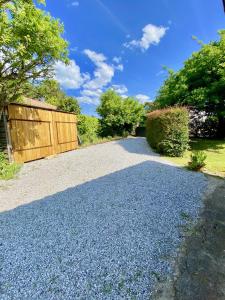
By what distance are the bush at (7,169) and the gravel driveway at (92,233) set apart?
99 centimetres

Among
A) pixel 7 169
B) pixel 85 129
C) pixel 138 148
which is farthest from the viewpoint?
pixel 85 129

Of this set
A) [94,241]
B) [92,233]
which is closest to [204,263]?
[94,241]

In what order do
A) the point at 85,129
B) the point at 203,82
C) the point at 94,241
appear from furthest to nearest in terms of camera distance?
1. the point at 85,129
2. the point at 203,82
3. the point at 94,241

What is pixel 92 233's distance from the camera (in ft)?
10.0

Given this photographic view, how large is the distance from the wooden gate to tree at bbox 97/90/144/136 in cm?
897

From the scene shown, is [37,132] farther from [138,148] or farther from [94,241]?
[94,241]

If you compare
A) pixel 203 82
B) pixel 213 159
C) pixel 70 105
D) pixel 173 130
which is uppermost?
pixel 70 105

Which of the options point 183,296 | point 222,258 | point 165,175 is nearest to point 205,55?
point 165,175

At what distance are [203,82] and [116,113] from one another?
11.9 metres

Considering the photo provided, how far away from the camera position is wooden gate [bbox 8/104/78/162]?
27.2 feet

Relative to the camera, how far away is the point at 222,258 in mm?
2492

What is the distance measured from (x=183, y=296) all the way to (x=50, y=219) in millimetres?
2407

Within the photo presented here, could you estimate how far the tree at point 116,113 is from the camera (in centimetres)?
2166

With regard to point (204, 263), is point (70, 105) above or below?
above
